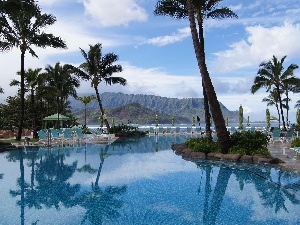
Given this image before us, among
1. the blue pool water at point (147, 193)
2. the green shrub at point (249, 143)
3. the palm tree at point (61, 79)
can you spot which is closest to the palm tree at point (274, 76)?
the palm tree at point (61, 79)

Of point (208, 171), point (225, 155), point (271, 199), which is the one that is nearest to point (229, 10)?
point (225, 155)

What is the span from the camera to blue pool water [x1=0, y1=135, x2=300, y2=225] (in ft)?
23.6

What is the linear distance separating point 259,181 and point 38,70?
2323 cm

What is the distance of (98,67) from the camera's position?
1355 inches

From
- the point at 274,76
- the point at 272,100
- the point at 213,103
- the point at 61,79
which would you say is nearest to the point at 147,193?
the point at 213,103

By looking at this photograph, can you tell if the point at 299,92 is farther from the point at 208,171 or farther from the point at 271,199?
the point at 271,199

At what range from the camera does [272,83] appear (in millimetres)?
34344

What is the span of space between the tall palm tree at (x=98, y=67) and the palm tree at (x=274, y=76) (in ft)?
44.5

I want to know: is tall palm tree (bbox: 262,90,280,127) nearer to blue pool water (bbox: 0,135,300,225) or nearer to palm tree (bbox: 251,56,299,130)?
palm tree (bbox: 251,56,299,130)

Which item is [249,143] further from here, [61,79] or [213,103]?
[61,79]

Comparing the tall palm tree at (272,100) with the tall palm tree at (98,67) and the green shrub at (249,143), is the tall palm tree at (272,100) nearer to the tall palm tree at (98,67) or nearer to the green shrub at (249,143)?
the tall palm tree at (98,67)

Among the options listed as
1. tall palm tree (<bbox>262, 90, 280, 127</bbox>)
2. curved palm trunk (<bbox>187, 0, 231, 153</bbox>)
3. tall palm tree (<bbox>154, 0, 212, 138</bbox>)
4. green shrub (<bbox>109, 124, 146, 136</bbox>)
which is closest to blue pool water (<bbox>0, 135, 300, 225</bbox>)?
curved palm trunk (<bbox>187, 0, 231, 153</bbox>)

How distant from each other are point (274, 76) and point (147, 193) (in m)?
28.2

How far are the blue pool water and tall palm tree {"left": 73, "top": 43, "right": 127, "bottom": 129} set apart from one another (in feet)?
64.8
